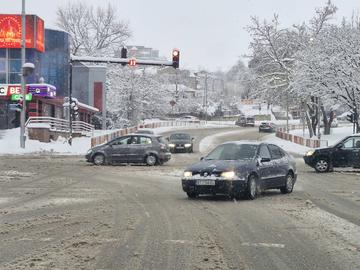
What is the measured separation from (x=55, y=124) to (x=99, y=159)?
20.6m

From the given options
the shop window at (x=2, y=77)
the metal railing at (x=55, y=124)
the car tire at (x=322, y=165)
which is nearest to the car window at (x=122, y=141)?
the car tire at (x=322, y=165)

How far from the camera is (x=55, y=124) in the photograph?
4922cm

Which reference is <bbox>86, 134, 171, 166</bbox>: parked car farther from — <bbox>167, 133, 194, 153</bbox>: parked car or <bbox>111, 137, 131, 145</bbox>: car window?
<bbox>167, 133, 194, 153</bbox>: parked car

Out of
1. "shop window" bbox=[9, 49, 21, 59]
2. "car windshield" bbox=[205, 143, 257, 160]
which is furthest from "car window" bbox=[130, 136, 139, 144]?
"shop window" bbox=[9, 49, 21, 59]

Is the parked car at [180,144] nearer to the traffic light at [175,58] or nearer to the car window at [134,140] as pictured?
the traffic light at [175,58]

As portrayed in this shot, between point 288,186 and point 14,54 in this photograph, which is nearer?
point 288,186

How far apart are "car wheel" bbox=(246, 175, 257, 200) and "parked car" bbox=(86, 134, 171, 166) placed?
14.3 metres

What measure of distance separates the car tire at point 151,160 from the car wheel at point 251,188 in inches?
560

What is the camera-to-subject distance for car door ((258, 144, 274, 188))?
15.8 m

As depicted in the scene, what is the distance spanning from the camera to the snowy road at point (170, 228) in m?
8.03

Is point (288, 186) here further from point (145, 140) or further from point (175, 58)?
point (175, 58)

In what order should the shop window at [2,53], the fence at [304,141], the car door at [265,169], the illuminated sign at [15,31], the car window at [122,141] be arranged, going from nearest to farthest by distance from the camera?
the car door at [265,169] < the car window at [122,141] < the fence at [304,141] < the illuminated sign at [15,31] < the shop window at [2,53]

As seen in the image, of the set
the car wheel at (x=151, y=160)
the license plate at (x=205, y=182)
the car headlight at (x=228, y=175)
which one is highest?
the car wheel at (x=151, y=160)

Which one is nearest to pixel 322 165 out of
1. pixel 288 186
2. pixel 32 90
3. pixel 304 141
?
pixel 288 186
